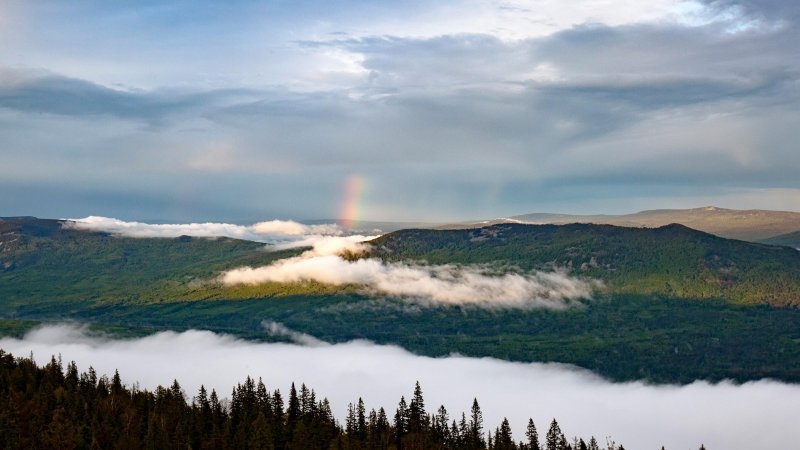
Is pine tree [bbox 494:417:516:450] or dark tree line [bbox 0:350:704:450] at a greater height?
dark tree line [bbox 0:350:704:450]

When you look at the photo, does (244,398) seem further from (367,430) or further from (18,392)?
(18,392)

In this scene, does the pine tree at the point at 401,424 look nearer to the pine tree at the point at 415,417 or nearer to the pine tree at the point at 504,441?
the pine tree at the point at 415,417

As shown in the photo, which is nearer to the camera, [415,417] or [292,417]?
[415,417]

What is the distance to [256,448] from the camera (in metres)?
159

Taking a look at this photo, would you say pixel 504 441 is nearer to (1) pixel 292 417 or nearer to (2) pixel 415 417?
(2) pixel 415 417

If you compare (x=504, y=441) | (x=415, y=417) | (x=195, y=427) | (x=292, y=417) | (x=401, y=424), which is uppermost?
(x=195, y=427)

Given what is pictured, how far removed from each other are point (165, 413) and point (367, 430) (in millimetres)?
54405

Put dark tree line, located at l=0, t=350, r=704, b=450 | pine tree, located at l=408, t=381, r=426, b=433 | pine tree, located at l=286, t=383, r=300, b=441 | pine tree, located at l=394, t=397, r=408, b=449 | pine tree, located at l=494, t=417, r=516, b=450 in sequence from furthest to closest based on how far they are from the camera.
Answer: pine tree, located at l=408, t=381, r=426, b=433, pine tree, located at l=394, t=397, r=408, b=449, pine tree, located at l=286, t=383, r=300, b=441, pine tree, located at l=494, t=417, r=516, b=450, dark tree line, located at l=0, t=350, r=704, b=450

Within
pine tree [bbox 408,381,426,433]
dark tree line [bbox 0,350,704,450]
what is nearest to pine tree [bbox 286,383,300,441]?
dark tree line [bbox 0,350,704,450]

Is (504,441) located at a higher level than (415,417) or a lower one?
lower

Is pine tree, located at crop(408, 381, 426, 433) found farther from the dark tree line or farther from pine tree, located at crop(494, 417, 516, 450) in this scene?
pine tree, located at crop(494, 417, 516, 450)

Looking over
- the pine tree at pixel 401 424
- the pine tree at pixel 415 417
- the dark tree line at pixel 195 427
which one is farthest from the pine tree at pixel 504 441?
the pine tree at pixel 401 424

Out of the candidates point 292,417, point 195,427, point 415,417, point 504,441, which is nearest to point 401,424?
point 415,417

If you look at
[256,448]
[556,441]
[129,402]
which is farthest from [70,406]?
[556,441]
